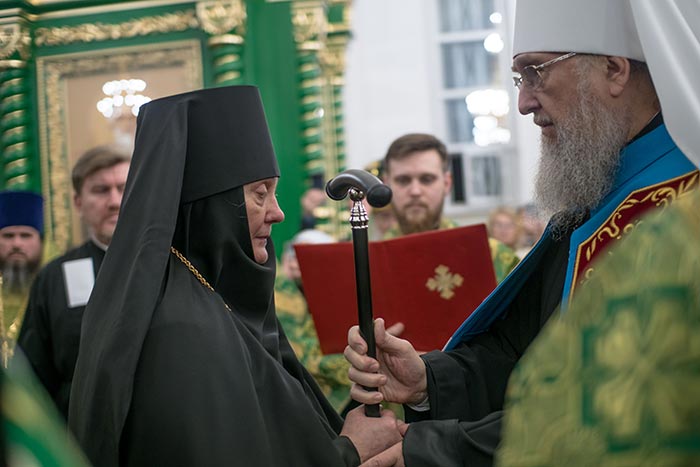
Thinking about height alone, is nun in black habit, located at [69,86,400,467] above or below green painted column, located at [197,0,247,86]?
below

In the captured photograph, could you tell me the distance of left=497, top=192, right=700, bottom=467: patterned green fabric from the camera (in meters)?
0.83

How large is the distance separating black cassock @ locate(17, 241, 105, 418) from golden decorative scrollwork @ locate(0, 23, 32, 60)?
534 cm

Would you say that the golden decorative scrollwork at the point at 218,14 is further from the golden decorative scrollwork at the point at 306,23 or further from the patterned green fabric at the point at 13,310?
the patterned green fabric at the point at 13,310

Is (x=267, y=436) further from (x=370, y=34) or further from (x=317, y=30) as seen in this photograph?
(x=370, y=34)

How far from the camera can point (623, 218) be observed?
2662mm

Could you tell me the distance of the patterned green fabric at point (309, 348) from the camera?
15.6ft

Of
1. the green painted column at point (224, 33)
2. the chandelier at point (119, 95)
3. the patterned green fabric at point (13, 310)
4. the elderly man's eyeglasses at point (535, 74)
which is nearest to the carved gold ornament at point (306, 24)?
the green painted column at point (224, 33)

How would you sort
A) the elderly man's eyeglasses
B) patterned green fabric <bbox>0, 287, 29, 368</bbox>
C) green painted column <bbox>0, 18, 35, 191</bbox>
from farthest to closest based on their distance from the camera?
1. green painted column <bbox>0, 18, 35, 191</bbox>
2. patterned green fabric <bbox>0, 287, 29, 368</bbox>
3. the elderly man's eyeglasses

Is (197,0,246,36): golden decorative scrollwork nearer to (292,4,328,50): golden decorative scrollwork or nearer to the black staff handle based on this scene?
(292,4,328,50): golden decorative scrollwork

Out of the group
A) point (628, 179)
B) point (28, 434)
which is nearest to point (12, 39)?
point (628, 179)

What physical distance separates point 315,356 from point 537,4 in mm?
2449

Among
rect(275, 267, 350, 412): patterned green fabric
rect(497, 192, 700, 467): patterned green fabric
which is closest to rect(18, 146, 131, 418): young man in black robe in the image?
rect(275, 267, 350, 412): patterned green fabric

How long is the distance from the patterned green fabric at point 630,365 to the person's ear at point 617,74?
201cm

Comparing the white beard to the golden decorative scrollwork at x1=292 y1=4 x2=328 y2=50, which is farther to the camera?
the golden decorative scrollwork at x1=292 y1=4 x2=328 y2=50
